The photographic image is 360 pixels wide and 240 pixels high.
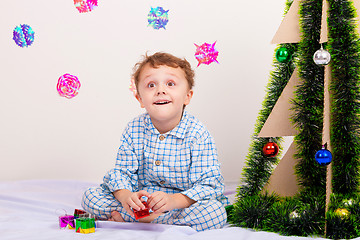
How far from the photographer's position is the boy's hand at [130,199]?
1.21 metres

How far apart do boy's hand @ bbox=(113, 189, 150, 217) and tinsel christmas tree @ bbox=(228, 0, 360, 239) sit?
0.94 ft

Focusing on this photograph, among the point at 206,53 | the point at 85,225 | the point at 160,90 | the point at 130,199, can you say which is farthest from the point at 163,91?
the point at 206,53

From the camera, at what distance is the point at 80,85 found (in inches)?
81.8

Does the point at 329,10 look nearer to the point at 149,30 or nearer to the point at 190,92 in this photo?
the point at 190,92

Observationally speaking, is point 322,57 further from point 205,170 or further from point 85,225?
point 85,225

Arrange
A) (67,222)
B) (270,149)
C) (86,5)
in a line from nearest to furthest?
(67,222) → (270,149) → (86,5)

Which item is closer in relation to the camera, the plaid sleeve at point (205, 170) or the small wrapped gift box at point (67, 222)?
the small wrapped gift box at point (67, 222)

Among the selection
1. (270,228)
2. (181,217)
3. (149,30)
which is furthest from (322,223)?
(149,30)

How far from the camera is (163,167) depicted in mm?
1423

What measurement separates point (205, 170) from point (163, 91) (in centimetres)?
28

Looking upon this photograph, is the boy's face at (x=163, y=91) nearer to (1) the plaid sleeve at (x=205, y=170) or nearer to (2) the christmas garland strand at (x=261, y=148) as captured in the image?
(1) the plaid sleeve at (x=205, y=170)

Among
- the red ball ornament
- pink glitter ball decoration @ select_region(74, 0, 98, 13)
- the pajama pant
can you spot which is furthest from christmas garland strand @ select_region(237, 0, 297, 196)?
pink glitter ball decoration @ select_region(74, 0, 98, 13)

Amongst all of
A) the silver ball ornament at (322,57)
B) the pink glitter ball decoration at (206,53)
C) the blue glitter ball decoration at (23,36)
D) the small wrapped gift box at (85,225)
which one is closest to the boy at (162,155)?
the small wrapped gift box at (85,225)

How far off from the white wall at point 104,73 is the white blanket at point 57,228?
1.40ft
